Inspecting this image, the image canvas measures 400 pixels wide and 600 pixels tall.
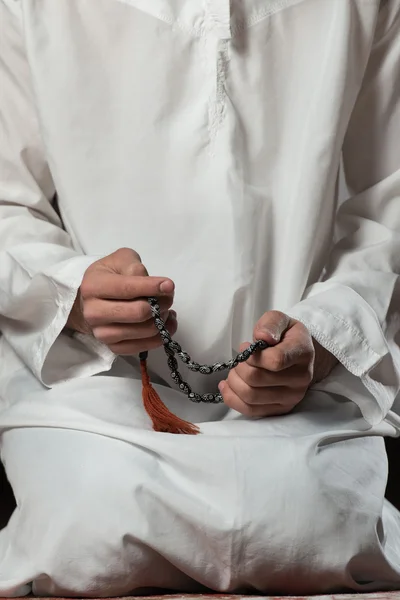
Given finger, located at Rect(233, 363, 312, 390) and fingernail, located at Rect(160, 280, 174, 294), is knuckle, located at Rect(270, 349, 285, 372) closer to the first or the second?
finger, located at Rect(233, 363, 312, 390)

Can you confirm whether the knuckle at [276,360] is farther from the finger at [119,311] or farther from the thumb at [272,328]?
the finger at [119,311]

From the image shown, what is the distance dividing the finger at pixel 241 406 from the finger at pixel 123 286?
169mm

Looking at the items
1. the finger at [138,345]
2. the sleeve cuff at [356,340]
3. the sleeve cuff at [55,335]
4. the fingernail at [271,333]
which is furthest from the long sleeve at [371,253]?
the sleeve cuff at [55,335]

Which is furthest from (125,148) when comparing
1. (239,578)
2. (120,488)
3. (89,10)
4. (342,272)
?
(239,578)

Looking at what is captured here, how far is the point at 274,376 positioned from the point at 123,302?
227 mm

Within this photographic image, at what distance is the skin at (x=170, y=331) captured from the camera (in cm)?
115

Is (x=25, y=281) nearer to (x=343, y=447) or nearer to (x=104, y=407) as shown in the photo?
(x=104, y=407)

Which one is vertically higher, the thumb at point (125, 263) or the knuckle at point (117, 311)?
the thumb at point (125, 263)

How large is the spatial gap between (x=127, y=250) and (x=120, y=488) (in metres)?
0.33

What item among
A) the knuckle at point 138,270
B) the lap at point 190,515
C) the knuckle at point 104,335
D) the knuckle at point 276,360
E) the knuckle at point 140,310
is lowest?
the lap at point 190,515

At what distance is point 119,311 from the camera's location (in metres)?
1.18

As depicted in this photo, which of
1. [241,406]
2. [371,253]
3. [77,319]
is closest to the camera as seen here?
[241,406]

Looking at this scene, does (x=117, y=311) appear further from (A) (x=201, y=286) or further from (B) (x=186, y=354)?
(A) (x=201, y=286)

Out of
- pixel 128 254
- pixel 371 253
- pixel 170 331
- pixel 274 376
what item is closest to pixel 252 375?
pixel 274 376
